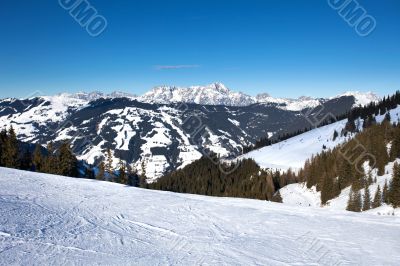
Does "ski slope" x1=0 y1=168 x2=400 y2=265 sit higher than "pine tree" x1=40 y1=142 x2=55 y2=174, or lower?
lower

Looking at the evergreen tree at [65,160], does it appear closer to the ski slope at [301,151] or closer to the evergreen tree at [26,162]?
the evergreen tree at [26,162]

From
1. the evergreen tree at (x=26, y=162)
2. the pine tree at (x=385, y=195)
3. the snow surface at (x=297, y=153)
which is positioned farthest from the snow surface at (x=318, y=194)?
the evergreen tree at (x=26, y=162)

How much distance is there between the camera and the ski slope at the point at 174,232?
11648mm

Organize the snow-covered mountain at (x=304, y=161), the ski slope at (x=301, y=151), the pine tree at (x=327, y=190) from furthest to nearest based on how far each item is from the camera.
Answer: the ski slope at (x=301, y=151) → the pine tree at (x=327, y=190) → the snow-covered mountain at (x=304, y=161)

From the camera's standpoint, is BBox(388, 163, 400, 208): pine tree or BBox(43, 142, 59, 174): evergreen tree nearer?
BBox(388, 163, 400, 208): pine tree

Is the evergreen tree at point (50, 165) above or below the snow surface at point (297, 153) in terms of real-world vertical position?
below

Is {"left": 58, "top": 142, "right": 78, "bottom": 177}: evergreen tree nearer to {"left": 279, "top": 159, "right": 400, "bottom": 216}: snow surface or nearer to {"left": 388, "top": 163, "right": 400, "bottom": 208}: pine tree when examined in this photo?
{"left": 279, "top": 159, "right": 400, "bottom": 216}: snow surface

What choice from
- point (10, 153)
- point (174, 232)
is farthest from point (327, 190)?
point (174, 232)

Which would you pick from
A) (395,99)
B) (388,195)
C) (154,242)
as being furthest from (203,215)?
(395,99)

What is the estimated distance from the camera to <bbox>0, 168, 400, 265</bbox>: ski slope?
11.6 meters

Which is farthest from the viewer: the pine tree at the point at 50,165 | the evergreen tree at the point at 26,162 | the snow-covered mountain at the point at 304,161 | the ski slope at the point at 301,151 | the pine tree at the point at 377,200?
the ski slope at the point at 301,151

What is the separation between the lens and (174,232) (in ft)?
49.5

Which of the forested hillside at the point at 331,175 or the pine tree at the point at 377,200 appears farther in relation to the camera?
the forested hillside at the point at 331,175

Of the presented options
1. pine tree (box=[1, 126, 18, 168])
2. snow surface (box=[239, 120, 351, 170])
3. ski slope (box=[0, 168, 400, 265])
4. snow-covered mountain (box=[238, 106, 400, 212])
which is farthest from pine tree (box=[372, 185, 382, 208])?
snow surface (box=[239, 120, 351, 170])
